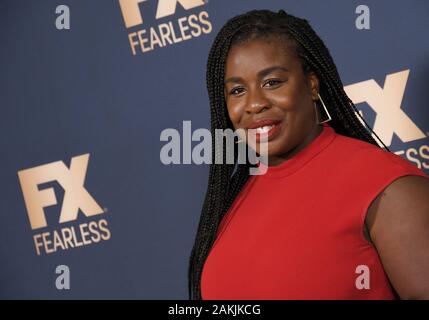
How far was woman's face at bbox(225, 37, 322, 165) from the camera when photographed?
1.16 meters

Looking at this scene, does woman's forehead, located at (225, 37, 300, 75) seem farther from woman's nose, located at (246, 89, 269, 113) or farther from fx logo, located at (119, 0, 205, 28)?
fx logo, located at (119, 0, 205, 28)

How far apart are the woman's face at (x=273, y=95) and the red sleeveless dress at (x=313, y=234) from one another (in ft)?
0.12

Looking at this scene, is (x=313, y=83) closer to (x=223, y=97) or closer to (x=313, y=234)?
(x=223, y=97)

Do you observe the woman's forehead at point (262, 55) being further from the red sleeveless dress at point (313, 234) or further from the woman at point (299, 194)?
the red sleeveless dress at point (313, 234)

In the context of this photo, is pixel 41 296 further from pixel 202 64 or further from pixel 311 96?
pixel 311 96

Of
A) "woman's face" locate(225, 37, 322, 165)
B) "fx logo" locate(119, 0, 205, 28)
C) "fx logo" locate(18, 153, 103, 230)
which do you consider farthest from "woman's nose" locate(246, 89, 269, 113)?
"fx logo" locate(18, 153, 103, 230)

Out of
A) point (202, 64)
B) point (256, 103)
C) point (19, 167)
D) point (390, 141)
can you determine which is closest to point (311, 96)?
point (256, 103)

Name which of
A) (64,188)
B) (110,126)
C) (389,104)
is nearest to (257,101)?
(389,104)

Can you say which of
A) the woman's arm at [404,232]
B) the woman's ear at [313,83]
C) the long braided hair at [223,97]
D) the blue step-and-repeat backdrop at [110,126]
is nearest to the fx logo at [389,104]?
the blue step-and-repeat backdrop at [110,126]

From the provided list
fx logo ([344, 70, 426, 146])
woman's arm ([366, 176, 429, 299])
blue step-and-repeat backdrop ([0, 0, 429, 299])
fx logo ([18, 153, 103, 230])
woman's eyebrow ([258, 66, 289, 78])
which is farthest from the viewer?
fx logo ([18, 153, 103, 230])

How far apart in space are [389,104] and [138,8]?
75cm

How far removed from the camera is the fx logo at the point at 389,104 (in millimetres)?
1727

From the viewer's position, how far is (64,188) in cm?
203

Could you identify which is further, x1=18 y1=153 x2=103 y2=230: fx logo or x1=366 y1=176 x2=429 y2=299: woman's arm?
x1=18 y1=153 x2=103 y2=230: fx logo
